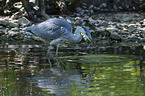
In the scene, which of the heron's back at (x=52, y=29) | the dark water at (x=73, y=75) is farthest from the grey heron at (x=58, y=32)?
the dark water at (x=73, y=75)

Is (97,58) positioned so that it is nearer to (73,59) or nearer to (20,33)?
(73,59)

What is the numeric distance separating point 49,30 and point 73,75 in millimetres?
4948

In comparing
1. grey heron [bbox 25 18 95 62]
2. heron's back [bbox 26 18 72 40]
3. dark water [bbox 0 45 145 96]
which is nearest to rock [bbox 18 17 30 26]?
heron's back [bbox 26 18 72 40]

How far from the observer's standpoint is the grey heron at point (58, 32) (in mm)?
12844

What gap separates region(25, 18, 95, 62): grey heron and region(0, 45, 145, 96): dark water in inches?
25.1

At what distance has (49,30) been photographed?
13.5 metres

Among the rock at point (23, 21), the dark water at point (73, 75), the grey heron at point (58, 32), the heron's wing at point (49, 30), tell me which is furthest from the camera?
the rock at point (23, 21)

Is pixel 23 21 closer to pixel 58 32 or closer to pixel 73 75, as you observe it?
pixel 58 32

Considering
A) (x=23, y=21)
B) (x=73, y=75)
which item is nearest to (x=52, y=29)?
(x=73, y=75)

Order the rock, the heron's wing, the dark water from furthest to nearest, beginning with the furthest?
the rock
the heron's wing
the dark water

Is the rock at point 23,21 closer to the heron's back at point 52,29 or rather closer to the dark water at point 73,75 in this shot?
the heron's back at point 52,29

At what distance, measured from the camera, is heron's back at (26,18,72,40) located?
42.7 ft

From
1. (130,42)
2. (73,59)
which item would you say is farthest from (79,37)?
(130,42)

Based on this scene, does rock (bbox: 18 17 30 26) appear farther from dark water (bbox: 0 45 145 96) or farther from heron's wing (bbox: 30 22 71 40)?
dark water (bbox: 0 45 145 96)
